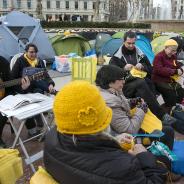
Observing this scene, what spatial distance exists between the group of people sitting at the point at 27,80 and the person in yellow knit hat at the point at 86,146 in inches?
110

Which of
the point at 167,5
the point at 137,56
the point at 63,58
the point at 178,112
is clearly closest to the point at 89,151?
the point at 178,112

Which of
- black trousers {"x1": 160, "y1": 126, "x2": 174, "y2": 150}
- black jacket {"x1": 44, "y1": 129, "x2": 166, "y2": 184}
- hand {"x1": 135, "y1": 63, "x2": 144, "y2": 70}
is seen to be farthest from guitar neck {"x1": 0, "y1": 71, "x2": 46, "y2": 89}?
black jacket {"x1": 44, "y1": 129, "x2": 166, "y2": 184}

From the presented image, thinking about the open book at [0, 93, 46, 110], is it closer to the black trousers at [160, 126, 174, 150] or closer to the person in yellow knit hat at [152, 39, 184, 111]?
the black trousers at [160, 126, 174, 150]

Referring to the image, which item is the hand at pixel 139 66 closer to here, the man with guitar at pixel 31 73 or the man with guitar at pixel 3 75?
the man with guitar at pixel 31 73

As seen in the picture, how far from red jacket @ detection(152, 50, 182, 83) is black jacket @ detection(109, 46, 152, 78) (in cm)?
13

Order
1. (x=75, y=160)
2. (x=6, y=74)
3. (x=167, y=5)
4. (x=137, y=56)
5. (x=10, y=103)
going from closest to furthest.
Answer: (x=75, y=160)
(x=10, y=103)
(x=6, y=74)
(x=137, y=56)
(x=167, y=5)

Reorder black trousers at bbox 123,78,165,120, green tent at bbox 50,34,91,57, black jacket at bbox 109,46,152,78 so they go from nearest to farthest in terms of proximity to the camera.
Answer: black trousers at bbox 123,78,165,120 < black jacket at bbox 109,46,152,78 < green tent at bbox 50,34,91,57

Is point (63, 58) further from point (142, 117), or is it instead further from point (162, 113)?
point (142, 117)

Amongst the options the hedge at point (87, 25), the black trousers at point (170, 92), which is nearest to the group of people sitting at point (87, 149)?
the black trousers at point (170, 92)

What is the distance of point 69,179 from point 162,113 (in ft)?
10.8

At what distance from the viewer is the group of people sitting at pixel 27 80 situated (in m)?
4.53

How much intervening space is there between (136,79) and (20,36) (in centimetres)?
597

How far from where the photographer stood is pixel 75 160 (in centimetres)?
180

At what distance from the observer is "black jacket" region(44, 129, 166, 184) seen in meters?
1.75
